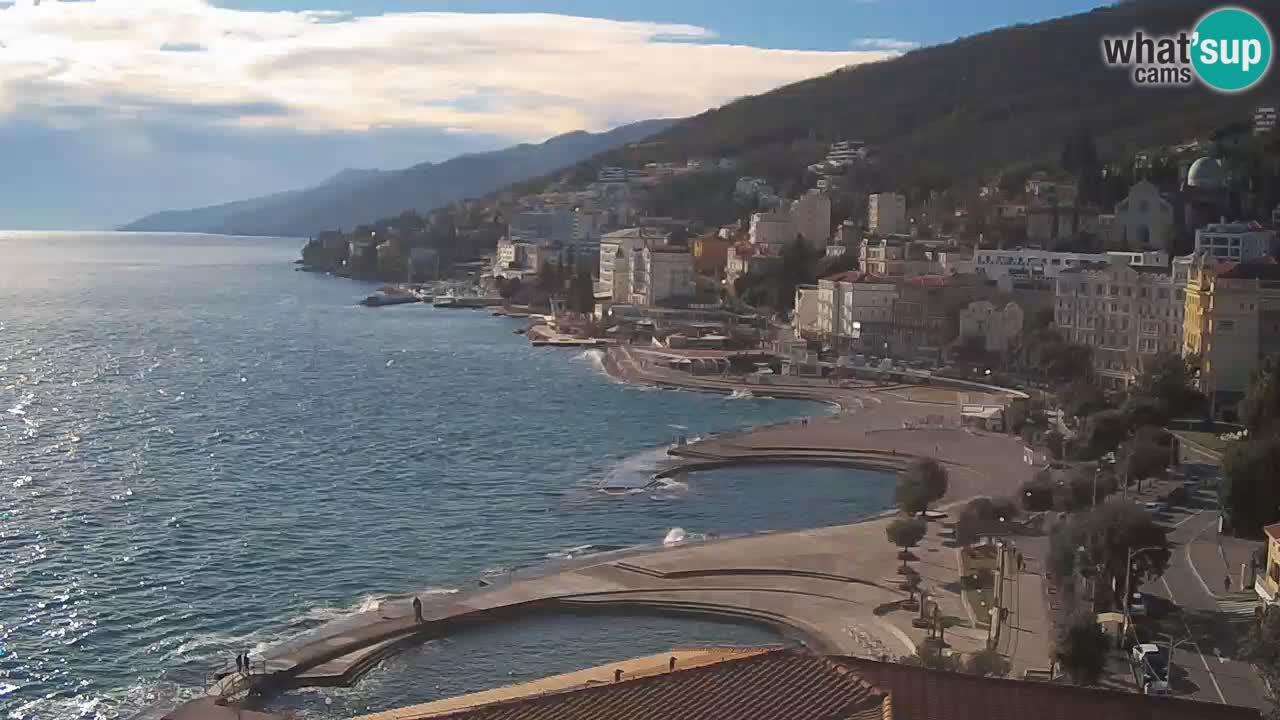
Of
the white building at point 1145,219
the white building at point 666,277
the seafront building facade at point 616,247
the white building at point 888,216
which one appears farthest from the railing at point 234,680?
the seafront building facade at point 616,247

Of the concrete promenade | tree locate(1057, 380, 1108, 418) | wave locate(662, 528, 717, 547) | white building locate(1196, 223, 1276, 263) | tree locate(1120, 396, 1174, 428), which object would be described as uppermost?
white building locate(1196, 223, 1276, 263)

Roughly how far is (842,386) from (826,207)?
2910 centimetres

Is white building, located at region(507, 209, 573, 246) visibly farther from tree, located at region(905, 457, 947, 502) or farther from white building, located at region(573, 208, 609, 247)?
tree, located at region(905, 457, 947, 502)

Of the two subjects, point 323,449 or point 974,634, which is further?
point 323,449

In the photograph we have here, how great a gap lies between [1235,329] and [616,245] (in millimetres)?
52534

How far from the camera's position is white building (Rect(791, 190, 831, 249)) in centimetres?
7100

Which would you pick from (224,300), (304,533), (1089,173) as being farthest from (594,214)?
(304,533)

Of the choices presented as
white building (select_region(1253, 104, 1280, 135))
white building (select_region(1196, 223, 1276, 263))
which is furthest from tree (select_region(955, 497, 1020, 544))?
white building (select_region(1253, 104, 1280, 135))

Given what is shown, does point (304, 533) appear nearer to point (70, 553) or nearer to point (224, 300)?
point (70, 553)

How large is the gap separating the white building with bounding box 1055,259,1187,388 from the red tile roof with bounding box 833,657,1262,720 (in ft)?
97.1

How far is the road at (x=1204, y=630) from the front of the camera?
13.1 meters

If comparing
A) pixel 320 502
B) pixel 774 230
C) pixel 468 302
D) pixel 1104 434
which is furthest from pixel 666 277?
pixel 1104 434

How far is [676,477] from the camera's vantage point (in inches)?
1139

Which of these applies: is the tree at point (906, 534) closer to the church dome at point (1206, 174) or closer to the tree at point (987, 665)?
the tree at point (987, 665)
